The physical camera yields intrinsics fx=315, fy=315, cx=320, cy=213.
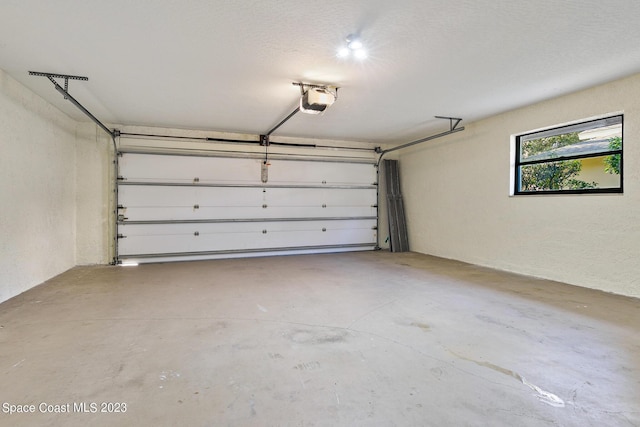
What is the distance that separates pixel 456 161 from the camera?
19.5ft

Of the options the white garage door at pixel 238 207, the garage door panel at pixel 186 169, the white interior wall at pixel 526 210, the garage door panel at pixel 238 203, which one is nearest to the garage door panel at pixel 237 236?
the white garage door at pixel 238 207

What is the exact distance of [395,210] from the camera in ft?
24.0

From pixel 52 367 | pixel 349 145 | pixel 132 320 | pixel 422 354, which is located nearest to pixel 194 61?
pixel 132 320

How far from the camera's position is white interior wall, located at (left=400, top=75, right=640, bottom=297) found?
3.57 meters

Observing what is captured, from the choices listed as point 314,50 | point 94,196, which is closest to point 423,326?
point 314,50

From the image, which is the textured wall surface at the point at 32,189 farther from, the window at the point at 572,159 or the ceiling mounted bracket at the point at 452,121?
the window at the point at 572,159

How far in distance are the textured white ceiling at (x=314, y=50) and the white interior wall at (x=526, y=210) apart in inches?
14.3

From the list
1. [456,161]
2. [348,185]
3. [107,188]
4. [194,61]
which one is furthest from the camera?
[348,185]

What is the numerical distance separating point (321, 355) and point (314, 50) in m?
2.55

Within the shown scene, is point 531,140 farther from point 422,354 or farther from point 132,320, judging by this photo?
point 132,320

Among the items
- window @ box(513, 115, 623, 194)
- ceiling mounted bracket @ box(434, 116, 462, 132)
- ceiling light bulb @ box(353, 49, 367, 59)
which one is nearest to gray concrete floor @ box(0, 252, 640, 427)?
window @ box(513, 115, 623, 194)

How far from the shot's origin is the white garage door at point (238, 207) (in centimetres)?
568

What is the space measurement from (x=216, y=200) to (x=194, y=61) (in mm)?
3404

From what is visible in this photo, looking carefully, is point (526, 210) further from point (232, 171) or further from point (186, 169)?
point (186, 169)
